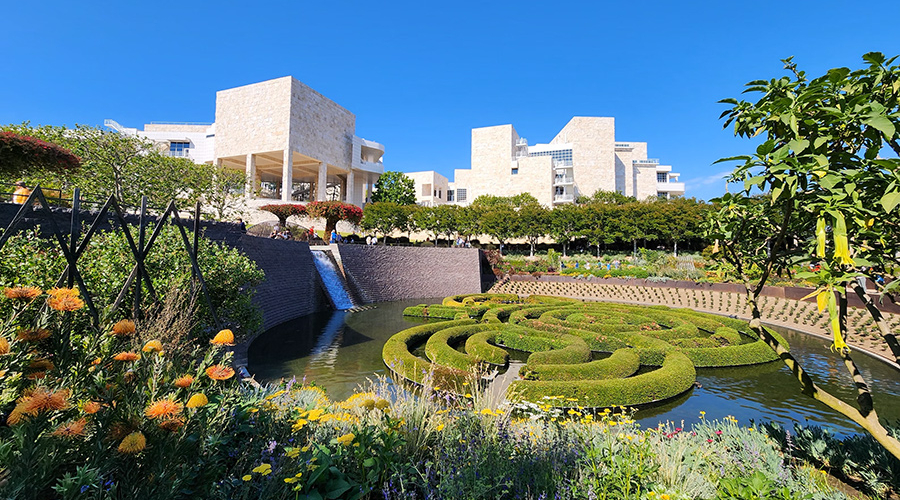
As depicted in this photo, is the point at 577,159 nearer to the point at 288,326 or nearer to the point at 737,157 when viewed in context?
the point at 288,326

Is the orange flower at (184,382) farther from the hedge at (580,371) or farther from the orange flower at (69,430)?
the hedge at (580,371)

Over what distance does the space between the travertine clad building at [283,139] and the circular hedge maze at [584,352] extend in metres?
30.9

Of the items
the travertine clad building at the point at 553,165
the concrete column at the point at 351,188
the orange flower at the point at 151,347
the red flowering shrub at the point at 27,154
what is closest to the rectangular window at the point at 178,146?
the concrete column at the point at 351,188

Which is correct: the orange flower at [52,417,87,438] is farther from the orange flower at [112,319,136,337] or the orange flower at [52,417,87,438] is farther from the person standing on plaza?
the person standing on plaza

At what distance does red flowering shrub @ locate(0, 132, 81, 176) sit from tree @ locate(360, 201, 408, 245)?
28.5 metres

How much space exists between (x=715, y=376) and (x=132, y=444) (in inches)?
426

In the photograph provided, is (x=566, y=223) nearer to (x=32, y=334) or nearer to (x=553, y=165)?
(x=553, y=165)

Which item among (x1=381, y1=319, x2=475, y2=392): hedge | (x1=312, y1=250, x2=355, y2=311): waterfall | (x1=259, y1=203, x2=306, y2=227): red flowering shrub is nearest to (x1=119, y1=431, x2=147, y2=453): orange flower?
(x1=381, y1=319, x2=475, y2=392): hedge

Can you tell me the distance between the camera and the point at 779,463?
3.39 metres

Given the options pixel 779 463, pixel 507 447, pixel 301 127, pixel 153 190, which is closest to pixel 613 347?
pixel 779 463

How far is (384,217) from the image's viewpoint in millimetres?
40250

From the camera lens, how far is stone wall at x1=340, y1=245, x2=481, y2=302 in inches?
870

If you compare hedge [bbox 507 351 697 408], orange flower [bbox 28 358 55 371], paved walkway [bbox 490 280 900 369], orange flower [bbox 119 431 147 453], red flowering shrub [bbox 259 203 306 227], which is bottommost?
hedge [bbox 507 351 697 408]

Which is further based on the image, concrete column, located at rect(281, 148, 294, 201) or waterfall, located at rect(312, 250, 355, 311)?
concrete column, located at rect(281, 148, 294, 201)
